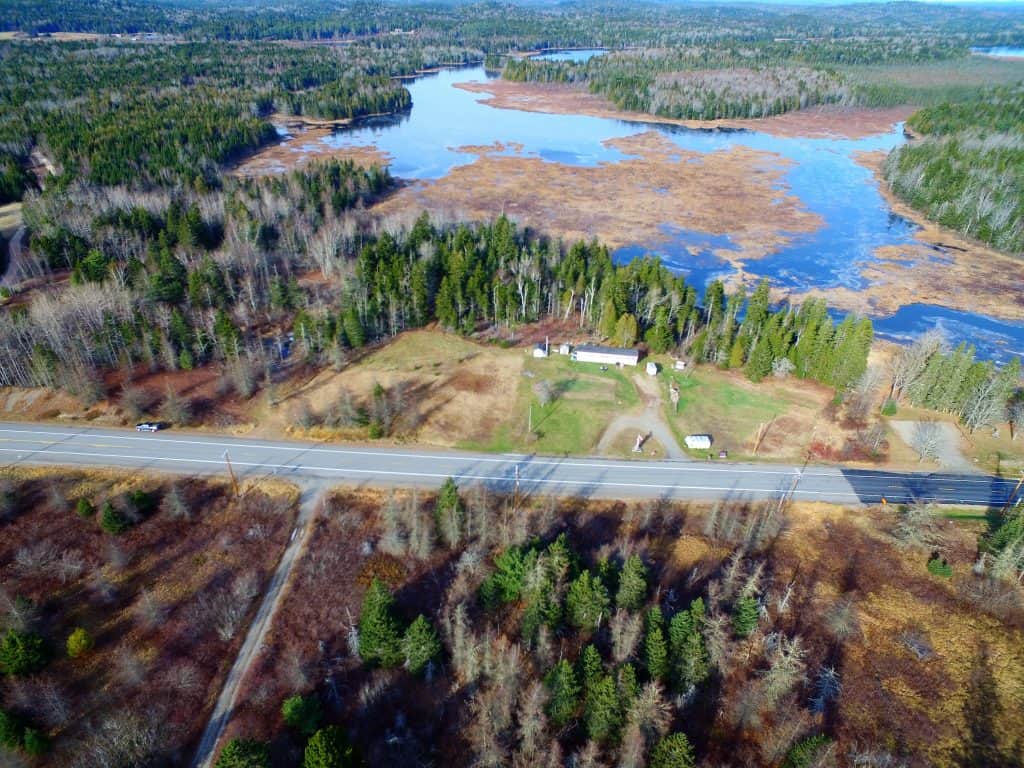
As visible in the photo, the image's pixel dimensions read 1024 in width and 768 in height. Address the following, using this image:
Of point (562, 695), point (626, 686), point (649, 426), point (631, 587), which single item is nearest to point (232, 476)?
point (562, 695)

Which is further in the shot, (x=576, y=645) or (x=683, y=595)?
(x=683, y=595)

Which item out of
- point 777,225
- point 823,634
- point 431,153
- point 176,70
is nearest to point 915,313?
point 777,225

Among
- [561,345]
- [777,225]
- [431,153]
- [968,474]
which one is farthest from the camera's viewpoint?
[431,153]

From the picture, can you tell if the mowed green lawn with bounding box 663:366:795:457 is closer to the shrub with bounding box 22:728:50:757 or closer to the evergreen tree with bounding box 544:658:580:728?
the evergreen tree with bounding box 544:658:580:728

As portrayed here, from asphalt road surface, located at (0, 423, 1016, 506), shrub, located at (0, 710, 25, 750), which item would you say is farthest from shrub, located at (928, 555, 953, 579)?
shrub, located at (0, 710, 25, 750)

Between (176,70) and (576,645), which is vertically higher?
(176,70)

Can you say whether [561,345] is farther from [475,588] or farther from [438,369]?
[475,588]

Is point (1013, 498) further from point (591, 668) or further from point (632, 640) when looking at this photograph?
point (591, 668)

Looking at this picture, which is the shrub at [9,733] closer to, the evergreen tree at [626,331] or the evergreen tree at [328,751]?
the evergreen tree at [328,751]

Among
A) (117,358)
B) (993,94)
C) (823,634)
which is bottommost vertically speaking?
(823,634)
